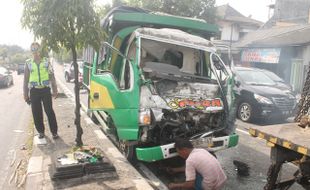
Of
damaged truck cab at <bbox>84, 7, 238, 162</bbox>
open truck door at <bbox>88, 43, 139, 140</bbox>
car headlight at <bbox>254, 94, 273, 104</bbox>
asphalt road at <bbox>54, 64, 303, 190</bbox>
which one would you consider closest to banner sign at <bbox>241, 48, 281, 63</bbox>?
car headlight at <bbox>254, 94, 273, 104</bbox>

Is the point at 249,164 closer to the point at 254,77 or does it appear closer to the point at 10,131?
the point at 10,131

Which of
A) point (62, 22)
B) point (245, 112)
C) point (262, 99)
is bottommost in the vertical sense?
point (245, 112)

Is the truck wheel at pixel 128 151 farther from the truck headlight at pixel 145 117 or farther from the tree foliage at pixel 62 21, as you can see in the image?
the tree foliage at pixel 62 21

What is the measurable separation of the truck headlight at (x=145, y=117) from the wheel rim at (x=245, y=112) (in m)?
6.23

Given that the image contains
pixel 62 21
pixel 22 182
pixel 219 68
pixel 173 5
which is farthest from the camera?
pixel 173 5

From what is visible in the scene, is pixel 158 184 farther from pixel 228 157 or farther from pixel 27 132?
pixel 27 132

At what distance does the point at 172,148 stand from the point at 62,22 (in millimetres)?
2442

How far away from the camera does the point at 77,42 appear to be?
545 cm

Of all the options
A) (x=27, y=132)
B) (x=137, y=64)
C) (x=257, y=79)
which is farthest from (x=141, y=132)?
(x=257, y=79)

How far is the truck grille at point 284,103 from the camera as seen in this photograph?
11016 mm

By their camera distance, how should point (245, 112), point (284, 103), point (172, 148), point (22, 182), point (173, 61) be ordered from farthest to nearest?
point (245, 112), point (284, 103), point (173, 61), point (172, 148), point (22, 182)

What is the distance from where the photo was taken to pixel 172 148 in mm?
5641

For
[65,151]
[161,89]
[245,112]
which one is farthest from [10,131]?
[245,112]

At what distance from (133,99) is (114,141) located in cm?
202
